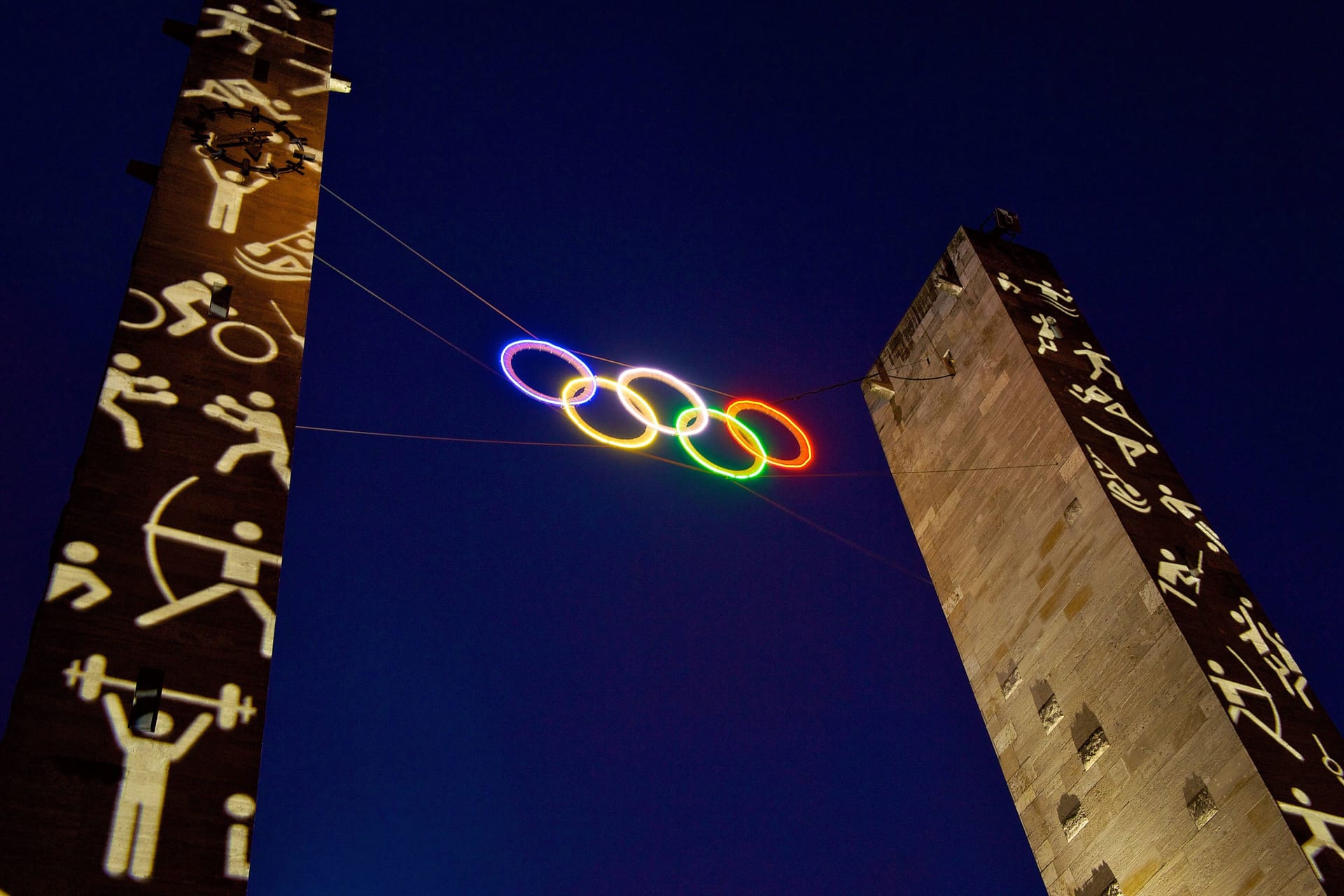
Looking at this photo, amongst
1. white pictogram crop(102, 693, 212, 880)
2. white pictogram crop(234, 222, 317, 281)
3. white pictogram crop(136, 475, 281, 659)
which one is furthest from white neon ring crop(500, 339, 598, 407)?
white pictogram crop(102, 693, 212, 880)

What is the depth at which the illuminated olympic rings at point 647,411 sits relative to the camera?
1585 centimetres

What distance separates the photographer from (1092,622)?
16.1m

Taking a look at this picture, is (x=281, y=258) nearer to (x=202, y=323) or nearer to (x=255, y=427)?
(x=202, y=323)

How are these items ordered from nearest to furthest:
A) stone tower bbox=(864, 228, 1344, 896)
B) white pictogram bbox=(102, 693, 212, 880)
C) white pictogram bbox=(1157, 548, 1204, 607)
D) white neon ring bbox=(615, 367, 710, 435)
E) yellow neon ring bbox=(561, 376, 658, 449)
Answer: white pictogram bbox=(102, 693, 212, 880) → stone tower bbox=(864, 228, 1344, 896) → white pictogram bbox=(1157, 548, 1204, 607) → yellow neon ring bbox=(561, 376, 658, 449) → white neon ring bbox=(615, 367, 710, 435)

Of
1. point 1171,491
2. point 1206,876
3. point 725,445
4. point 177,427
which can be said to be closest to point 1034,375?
point 1171,491

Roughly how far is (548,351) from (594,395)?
34.3 inches

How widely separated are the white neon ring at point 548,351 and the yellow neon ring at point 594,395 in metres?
0.03

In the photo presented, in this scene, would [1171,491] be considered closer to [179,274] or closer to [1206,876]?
[1206,876]

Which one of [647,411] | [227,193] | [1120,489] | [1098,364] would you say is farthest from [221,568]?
[1098,364]

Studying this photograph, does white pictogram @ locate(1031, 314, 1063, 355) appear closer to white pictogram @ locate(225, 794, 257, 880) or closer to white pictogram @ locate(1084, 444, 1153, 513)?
white pictogram @ locate(1084, 444, 1153, 513)

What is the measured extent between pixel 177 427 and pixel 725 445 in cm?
2459

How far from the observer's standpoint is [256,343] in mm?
11539

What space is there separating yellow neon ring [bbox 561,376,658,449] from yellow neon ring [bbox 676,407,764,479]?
11.4 inches

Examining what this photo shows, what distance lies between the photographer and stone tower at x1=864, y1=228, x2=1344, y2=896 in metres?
13.3
